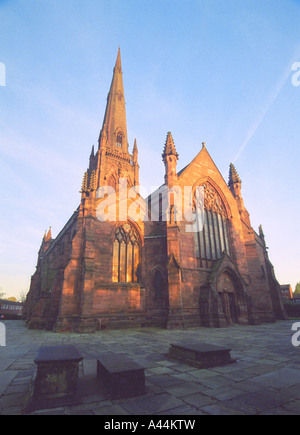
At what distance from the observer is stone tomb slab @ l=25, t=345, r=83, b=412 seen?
3324 mm

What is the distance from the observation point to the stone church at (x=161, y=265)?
571 inches

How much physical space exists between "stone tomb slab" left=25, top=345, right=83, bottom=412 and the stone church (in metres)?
10.4

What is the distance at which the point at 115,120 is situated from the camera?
1544 inches

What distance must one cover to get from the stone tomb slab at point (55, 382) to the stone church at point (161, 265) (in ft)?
34.1

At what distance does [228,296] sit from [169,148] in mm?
13099

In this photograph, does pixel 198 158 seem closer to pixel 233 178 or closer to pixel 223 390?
pixel 233 178

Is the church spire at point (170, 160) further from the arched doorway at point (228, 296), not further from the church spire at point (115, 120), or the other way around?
the church spire at point (115, 120)

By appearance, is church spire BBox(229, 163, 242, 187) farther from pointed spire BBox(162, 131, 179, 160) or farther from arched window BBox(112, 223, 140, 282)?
arched window BBox(112, 223, 140, 282)

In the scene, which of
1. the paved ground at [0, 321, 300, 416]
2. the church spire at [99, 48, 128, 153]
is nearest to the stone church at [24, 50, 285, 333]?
the paved ground at [0, 321, 300, 416]

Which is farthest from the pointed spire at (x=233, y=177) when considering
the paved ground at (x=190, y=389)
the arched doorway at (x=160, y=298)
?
the paved ground at (x=190, y=389)

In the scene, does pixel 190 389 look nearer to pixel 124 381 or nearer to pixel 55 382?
Answer: pixel 124 381

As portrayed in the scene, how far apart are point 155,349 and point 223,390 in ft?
14.0

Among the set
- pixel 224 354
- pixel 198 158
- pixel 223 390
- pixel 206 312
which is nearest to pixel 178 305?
pixel 206 312
